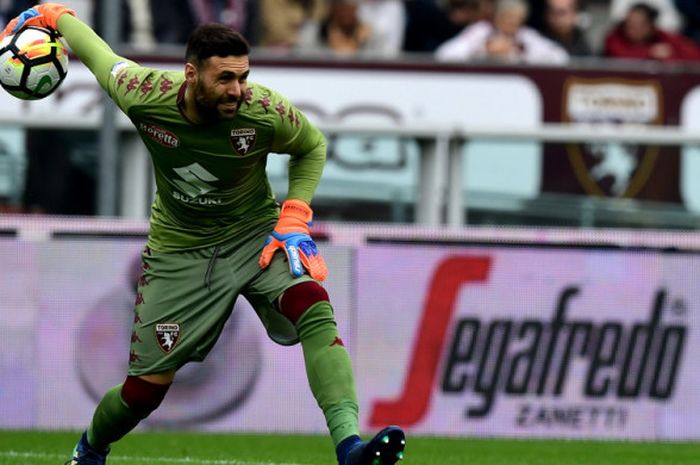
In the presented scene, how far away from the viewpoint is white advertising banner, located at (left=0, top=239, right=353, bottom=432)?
40.5 ft

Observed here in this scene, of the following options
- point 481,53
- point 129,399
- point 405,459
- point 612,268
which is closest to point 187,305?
point 129,399

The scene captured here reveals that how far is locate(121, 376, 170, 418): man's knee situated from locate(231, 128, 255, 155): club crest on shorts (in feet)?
3.63

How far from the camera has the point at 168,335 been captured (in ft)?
26.1

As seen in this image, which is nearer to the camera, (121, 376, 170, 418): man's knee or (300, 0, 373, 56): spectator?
(121, 376, 170, 418): man's knee

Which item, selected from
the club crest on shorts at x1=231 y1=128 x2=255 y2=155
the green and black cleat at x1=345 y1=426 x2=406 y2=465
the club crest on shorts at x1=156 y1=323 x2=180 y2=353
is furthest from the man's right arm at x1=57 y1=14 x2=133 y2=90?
the green and black cleat at x1=345 y1=426 x2=406 y2=465

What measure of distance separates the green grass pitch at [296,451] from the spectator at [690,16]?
6802 mm

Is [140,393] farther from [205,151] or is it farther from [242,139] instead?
[242,139]

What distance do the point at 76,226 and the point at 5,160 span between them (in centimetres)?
206

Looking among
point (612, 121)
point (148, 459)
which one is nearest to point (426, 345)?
point (148, 459)

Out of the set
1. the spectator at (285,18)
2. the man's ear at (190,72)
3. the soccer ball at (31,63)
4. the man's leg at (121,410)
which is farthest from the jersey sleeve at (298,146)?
the spectator at (285,18)

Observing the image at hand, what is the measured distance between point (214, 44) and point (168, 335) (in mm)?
1326

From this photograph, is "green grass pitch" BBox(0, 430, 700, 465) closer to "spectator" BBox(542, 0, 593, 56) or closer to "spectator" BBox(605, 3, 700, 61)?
"spectator" BBox(605, 3, 700, 61)

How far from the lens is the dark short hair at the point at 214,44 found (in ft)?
24.6

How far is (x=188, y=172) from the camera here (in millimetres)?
7922
